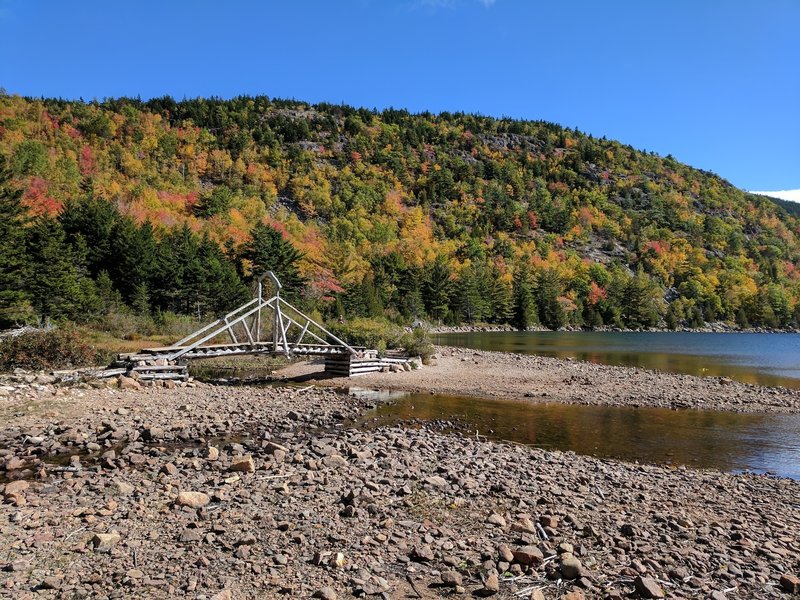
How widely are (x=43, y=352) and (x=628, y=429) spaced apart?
75.1 feet

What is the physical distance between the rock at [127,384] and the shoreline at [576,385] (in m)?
8.28

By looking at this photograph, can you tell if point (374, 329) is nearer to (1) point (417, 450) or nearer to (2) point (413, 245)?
(1) point (417, 450)

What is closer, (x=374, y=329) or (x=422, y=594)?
(x=422, y=594)

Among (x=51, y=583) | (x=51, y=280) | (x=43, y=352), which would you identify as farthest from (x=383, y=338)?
(x=51, y=583)

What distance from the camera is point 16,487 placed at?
7391 mm

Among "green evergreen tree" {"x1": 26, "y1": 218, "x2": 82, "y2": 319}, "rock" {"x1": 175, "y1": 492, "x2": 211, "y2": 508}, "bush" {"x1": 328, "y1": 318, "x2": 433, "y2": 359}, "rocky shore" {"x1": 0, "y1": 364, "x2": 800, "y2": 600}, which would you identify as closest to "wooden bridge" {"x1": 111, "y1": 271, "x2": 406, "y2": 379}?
"bush" {"x1": 328, "y1": 318, "x2": 433, "y2": 359}

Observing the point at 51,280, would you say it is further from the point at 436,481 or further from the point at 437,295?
the point at 437,295

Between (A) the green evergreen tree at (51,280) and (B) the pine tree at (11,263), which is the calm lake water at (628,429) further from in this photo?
(A) the green evergreen tree at (51,280)

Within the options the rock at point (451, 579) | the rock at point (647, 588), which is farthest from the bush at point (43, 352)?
the rock at point (647, 588)

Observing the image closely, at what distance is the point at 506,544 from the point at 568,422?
10713 millimetres

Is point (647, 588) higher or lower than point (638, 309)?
lower

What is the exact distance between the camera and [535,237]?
510 feet

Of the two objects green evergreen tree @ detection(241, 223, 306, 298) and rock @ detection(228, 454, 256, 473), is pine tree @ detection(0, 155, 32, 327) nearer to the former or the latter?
rock @ detection(228, 454, 256, 473)

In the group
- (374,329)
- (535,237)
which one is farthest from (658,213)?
(374,329)
